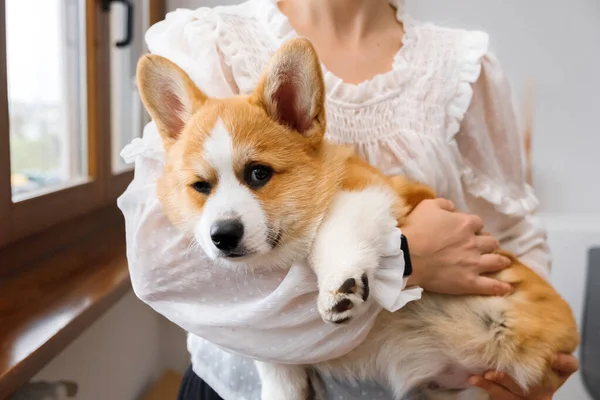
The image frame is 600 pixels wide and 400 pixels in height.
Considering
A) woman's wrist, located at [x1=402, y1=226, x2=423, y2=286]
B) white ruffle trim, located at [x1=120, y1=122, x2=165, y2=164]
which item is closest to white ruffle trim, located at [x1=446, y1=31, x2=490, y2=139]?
woman's wrist, located at [x1=402, y1=226, x2=423, y2=286]

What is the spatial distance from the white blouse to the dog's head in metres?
0.04

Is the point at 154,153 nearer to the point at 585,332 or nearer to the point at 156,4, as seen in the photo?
the point at 156,4

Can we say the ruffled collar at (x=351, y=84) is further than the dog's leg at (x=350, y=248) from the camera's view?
Yes

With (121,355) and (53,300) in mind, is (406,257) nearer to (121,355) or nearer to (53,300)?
(53,300)

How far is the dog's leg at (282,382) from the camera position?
29.1 inches

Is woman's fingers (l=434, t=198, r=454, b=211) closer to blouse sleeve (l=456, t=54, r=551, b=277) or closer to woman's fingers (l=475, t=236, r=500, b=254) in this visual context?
woman's fingers (l=475, t=236, r=500, b=254)

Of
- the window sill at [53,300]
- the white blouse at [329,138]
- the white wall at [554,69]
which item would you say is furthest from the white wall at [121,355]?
the white wall at [554,69]

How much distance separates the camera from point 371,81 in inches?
33.8

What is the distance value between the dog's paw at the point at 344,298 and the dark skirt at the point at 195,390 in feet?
1.22

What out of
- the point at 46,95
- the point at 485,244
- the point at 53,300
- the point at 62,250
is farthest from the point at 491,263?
the point at 46,95

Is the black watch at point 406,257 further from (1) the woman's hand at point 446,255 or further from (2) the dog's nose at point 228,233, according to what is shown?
(2) the dog's nose at point 228,233

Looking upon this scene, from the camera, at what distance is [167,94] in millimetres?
698

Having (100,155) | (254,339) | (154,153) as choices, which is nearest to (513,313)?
(254,339)

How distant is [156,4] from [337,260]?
173 centimetres
